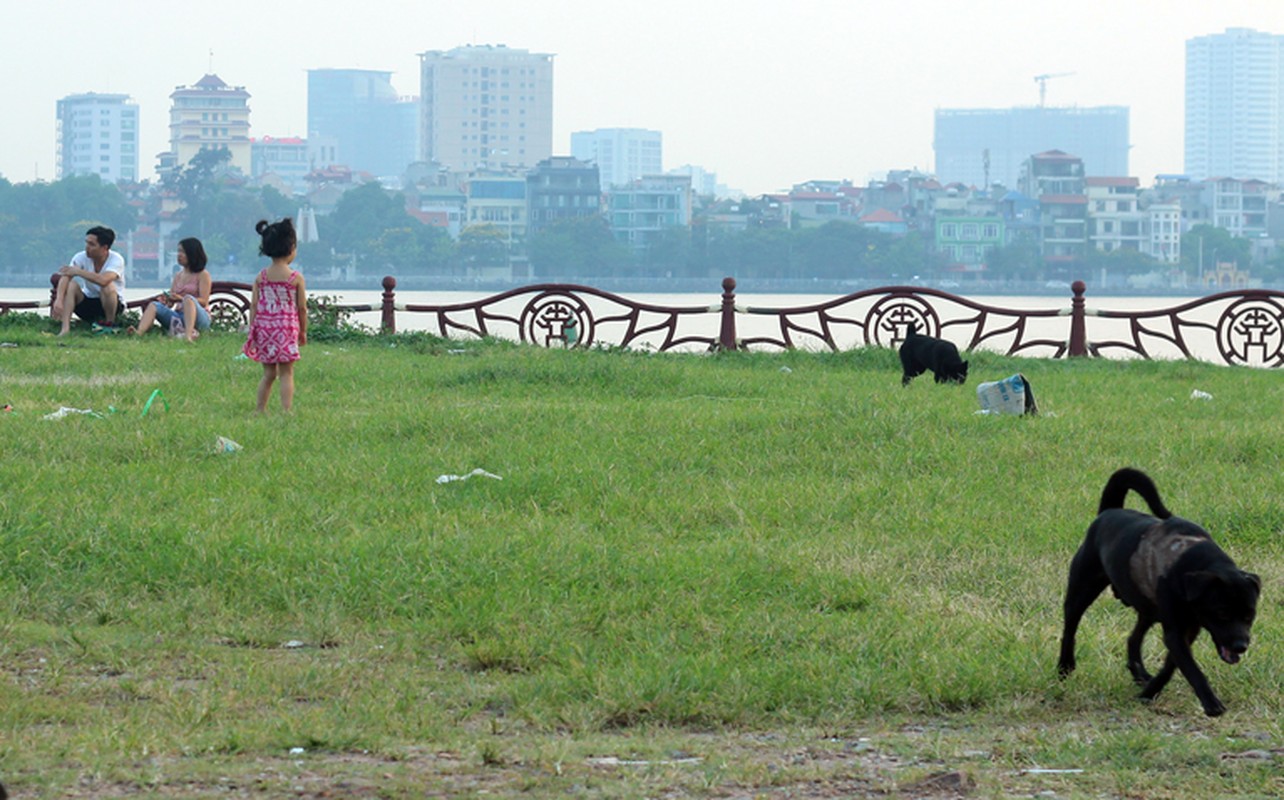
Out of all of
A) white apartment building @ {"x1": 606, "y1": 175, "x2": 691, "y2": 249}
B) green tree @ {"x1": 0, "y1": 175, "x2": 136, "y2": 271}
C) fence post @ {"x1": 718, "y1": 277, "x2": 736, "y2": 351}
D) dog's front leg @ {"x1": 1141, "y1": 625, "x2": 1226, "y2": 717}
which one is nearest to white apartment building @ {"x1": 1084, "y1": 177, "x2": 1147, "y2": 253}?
white apartment building @ {"x1": 606, "y1": 175, "x2": 691, "y2": 249}

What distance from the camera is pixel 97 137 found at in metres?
197

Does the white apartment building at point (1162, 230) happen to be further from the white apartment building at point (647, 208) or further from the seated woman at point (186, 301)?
the seated woman at point (186, 301)

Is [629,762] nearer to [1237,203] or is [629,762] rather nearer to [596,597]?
[596,597]

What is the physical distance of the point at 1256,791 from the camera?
3.45 metres

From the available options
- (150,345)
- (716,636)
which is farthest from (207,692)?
(150,345)

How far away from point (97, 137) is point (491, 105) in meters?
47.7

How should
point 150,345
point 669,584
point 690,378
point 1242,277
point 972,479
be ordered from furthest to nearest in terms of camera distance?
1. point 1242,277
2. point 150,345
3. point 690,378
4. point 972,479
5. point 669,584

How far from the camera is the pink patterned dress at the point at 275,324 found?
9.45 metres

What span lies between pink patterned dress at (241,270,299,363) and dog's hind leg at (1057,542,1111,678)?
240 inches

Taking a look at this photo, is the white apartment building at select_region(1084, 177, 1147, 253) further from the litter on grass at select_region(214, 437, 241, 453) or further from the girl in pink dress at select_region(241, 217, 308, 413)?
the litter on grass at select_region(214, 437, 241, 453)

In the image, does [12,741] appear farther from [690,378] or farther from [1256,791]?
[690,378]

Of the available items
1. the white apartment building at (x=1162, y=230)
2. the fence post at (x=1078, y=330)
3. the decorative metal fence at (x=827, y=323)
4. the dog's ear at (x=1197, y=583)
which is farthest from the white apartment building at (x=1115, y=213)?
the dog's ear at (x=1197, y=583)

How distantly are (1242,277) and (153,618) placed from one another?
98.0 meters

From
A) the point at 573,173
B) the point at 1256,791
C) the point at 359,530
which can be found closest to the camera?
the point at 1256,791
